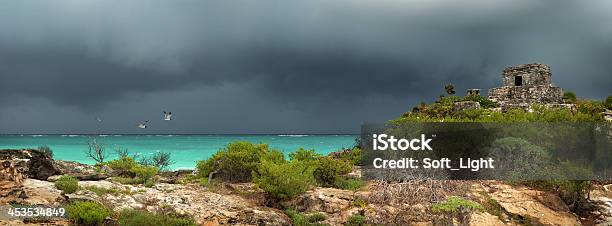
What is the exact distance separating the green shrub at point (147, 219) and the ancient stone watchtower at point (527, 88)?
32.3 meters

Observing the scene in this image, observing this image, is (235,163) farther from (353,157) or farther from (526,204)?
(526,204)

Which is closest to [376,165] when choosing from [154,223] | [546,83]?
[154,223]

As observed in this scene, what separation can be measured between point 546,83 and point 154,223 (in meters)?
38.3

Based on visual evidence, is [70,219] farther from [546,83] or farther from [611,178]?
[546,83]

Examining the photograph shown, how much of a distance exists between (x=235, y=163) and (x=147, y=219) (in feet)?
24.0

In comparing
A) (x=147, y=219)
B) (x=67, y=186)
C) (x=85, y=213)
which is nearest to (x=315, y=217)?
(x=147, y=219)

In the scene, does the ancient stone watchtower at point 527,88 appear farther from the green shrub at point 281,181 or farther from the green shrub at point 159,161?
the green shrub at point 159,161

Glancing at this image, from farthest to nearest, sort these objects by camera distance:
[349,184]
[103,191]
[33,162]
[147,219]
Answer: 1. [349,184]
2. [33,162]
3. [103,191]
4. [147,219]

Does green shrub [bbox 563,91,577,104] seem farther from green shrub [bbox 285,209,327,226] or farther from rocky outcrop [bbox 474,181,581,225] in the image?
green shrub [bbox 285,209,327,226]

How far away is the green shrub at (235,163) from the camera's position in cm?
1897

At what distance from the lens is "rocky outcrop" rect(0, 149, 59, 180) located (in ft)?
50.9

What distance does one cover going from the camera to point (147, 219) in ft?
39.2

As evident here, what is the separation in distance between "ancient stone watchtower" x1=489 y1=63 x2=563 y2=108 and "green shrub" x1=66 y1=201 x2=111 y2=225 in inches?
1336

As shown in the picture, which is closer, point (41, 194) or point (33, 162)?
point (41, 194)
